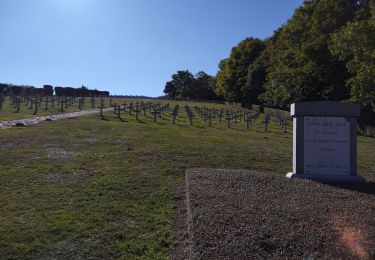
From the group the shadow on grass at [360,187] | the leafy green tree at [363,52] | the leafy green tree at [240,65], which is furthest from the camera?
the leafy green tree at [240,65]

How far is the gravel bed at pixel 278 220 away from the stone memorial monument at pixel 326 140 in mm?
1134

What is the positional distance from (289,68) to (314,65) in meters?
3.99

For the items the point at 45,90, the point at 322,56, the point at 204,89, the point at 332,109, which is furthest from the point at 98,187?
the point at 204,89

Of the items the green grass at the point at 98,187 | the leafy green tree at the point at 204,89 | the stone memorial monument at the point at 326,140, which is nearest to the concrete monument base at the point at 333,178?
the stone memorial monument at the point at 326,140

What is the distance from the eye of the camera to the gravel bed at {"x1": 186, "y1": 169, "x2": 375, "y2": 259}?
676cm

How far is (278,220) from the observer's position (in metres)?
7.77

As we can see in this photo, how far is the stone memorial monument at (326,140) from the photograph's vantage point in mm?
11828

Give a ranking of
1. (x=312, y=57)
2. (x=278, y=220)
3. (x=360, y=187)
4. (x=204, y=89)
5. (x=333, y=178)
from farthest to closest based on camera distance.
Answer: (x=204, y=89), (x=312, y=57), (x=333, y=178), (x=360, y=187), (x=278, y=220)

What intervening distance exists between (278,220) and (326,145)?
183 inches

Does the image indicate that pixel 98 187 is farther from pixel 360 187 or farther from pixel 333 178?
pixel 360 187

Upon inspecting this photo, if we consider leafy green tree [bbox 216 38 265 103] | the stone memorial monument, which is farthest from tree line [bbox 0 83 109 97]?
the stone memorial monument

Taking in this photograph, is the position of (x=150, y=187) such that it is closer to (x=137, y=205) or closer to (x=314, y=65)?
(x=137, y=205)

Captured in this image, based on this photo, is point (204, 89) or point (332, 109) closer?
point (332, 109)

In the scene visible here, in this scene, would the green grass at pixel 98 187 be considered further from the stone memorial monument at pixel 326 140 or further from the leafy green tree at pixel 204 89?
the leafy green tree at pixel 204 89
